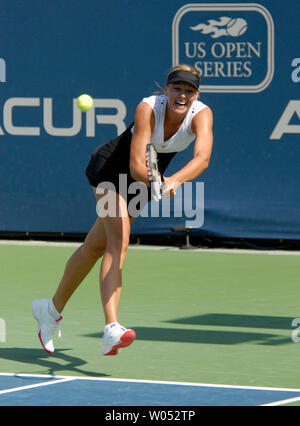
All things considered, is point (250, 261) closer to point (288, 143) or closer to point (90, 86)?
point (288, 143)

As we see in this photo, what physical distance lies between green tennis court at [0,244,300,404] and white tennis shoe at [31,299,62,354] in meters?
0.09

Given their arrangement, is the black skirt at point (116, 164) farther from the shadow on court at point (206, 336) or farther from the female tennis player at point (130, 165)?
the shadow on court at point (206, 336)

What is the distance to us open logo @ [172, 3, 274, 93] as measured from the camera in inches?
402

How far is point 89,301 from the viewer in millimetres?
7441

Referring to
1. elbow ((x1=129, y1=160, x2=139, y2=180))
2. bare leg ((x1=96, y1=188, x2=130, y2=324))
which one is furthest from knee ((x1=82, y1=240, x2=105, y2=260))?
elbow ((x1=129, y1=160, x2=139, y2=180))

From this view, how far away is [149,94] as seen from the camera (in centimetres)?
1048

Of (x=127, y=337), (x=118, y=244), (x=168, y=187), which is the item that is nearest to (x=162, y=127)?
(x=168, y=187)

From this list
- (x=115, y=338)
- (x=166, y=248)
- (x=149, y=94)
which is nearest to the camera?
(x=115, y=338)

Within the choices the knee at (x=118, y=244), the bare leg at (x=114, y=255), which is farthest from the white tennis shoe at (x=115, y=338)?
the knee at (x=118, y=244)

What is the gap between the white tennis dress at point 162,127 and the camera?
525cm

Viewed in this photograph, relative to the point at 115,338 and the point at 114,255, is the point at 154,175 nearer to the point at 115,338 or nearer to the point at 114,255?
the point at 114,255

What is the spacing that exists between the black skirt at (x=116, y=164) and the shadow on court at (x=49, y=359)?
86 cm

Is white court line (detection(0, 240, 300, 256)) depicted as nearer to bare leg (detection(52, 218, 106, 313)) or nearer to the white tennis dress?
bare leg (detection(52, 218, 106, 313))

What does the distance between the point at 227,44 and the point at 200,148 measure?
5335 mm
